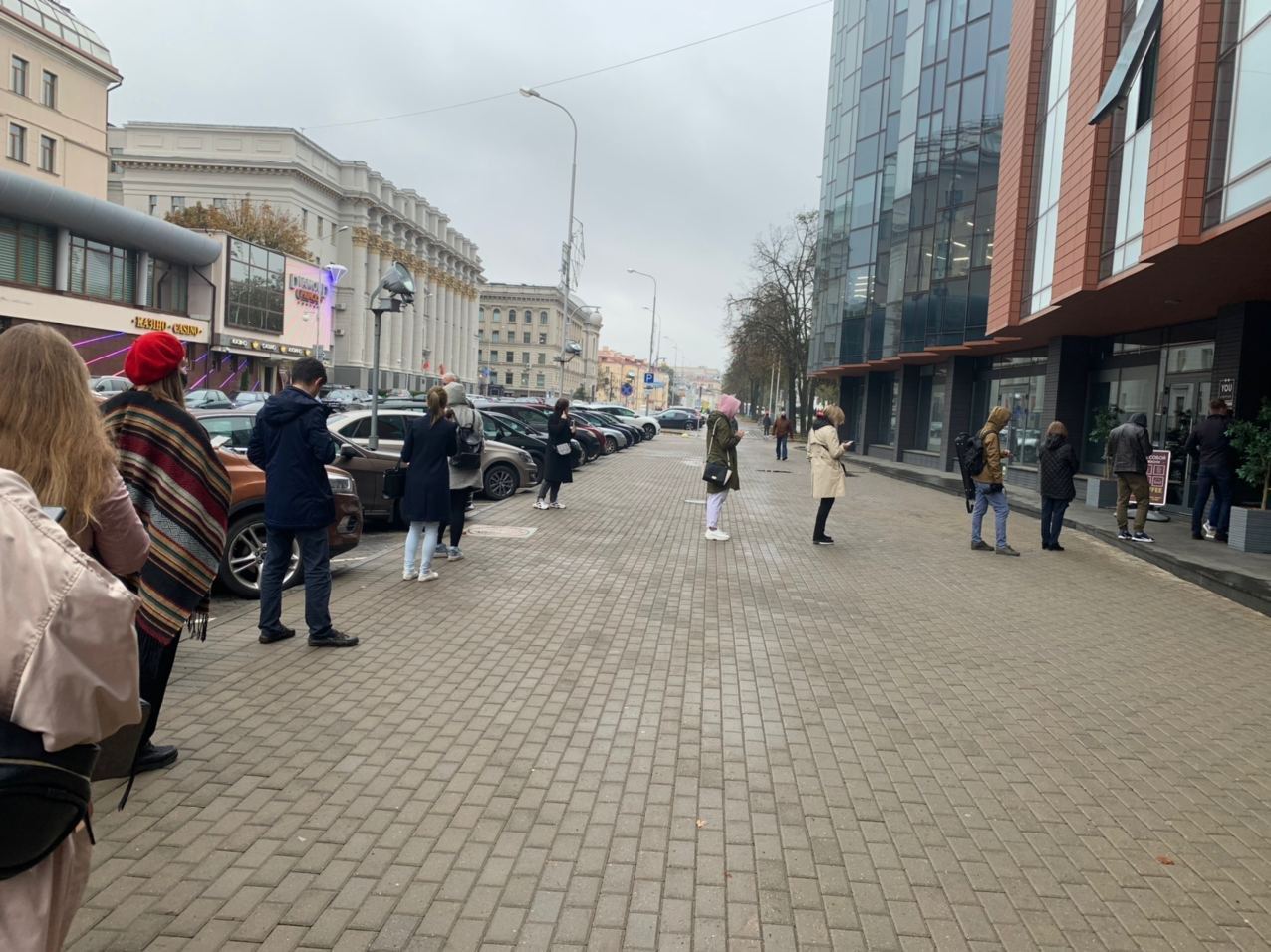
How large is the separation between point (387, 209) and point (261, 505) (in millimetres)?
83715

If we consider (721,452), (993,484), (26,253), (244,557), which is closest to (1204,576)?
(993,484)

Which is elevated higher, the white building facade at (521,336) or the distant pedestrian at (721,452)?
the white building facade at (521,336)

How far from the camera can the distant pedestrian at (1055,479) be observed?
12664 mm

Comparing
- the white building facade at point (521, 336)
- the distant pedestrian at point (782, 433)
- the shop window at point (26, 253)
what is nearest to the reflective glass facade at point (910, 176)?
the distant pedestrian at point (782, 433)

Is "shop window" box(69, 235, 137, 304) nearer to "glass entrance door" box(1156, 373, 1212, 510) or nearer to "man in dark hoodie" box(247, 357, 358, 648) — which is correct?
"man in dark hoodie" box(247, 357, 358, 648)

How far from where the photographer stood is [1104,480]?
18.4 m

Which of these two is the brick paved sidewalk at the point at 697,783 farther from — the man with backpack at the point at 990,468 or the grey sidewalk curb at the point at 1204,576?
the man with backpack at the point at 990,468

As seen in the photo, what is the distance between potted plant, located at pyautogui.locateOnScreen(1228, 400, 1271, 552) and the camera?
487 inches

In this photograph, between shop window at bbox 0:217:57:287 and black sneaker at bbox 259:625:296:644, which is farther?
shop window at bbox 0:217:57:287

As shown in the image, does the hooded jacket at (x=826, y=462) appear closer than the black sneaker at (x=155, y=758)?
No

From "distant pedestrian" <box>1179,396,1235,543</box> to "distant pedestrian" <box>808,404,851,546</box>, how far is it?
17.3 feet

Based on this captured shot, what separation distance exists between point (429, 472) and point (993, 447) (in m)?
7.33

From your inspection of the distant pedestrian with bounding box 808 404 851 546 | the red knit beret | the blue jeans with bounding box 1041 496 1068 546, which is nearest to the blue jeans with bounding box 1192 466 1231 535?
the blue jeans with bounding box 1041 496 1068 546

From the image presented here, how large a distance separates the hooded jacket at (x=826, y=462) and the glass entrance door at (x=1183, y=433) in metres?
7.92
